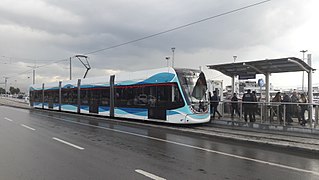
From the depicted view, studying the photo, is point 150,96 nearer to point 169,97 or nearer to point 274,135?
point 169,97

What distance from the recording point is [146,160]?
296 inches

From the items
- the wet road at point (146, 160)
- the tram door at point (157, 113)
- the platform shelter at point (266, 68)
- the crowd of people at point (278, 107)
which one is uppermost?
the platform shelter at point (266, 68)

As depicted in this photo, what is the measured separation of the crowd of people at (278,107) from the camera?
11.8 meters

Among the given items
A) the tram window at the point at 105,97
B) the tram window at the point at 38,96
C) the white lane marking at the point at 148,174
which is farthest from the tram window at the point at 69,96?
the white lane marking at the point at 148,174

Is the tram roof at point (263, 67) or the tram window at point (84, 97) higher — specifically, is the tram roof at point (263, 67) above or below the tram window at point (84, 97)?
above

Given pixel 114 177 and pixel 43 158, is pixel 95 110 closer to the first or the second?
pixel 43 158

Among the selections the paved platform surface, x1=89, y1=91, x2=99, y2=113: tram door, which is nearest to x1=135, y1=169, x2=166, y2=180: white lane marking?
the paved platform surface

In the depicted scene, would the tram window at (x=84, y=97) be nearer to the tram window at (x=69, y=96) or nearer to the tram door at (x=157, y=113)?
the tram window at (x=69, y=96)

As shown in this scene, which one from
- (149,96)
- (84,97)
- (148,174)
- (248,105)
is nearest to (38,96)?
(84,97)

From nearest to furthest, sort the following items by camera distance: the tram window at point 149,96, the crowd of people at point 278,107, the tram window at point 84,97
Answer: the crowd of people at point 278,107, the tram window at point 149,96, the tram window at point 84,97

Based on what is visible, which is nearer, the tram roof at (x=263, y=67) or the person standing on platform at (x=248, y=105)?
the person standing on platform at (x=248, y=105)

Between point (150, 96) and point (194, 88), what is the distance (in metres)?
2.80

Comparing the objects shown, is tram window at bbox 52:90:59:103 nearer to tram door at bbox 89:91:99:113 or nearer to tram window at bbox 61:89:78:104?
tram window at bbox 61:89:78:104

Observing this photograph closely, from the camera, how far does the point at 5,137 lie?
36.8 ft
